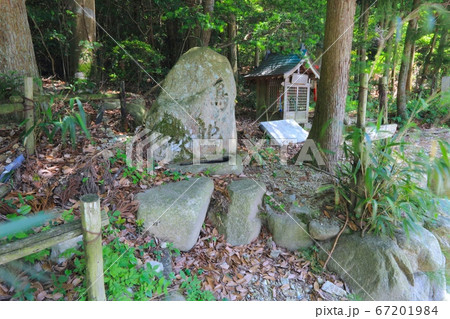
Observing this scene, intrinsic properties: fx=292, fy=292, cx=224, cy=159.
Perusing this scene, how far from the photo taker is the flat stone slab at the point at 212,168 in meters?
4.31

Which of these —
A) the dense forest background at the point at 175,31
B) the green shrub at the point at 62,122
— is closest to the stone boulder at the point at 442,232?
the dense forest background at the point at 175,31

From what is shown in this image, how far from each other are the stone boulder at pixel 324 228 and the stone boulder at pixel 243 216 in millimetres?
688

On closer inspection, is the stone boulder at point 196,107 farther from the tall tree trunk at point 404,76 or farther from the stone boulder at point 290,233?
the tall tree trunk at point 404,76

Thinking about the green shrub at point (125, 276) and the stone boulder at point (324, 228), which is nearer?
the green shrub at point (125, 276)

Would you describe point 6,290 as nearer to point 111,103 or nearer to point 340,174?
point 340,174

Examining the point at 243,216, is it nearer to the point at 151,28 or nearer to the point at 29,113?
the point at 29,113

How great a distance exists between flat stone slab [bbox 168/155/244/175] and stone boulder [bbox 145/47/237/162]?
0.26 m

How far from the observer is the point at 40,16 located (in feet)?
23.3

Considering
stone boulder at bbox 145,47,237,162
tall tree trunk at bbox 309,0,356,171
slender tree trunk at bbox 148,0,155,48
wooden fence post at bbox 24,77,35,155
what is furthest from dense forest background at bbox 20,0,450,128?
wooden fence post at bbox 24,77,35,155

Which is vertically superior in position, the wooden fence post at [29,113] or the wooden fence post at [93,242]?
the wooden fence post at [29,113]

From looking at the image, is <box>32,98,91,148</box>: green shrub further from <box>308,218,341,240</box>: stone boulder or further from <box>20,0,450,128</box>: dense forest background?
<box>308,218,341,240</box>: stone boulder

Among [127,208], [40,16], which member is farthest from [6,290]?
[40,16]

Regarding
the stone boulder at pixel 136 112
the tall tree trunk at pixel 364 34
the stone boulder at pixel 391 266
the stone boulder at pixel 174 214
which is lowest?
the stone boulder at pixel 391 266

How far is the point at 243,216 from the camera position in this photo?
12.4 ft
